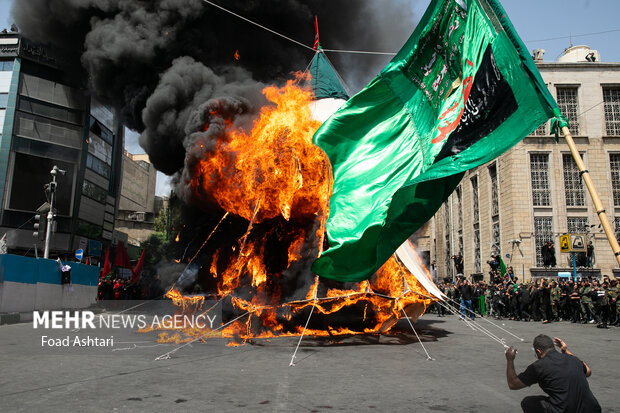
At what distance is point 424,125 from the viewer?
746cm

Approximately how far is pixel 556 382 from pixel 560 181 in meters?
32.9

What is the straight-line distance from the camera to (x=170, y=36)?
15.3 metres

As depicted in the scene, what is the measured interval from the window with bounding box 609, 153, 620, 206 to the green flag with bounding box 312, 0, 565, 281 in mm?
31094

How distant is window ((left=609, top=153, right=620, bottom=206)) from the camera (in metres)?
31.8

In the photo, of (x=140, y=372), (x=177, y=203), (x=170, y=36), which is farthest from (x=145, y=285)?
(x=140, y=372)

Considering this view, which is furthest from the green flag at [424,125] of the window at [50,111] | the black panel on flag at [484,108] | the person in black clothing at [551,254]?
the window at [50,111]

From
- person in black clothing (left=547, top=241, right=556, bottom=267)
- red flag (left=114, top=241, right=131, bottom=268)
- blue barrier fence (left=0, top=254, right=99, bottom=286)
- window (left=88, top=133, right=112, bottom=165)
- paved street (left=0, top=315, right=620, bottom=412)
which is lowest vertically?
paved street (left=0, top=315, right=620, bottom=412)

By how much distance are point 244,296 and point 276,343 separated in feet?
5.36

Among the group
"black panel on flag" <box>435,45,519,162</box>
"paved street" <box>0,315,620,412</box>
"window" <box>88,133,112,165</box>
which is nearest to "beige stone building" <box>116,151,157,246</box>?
"window" <box>88,133,112,165</box>

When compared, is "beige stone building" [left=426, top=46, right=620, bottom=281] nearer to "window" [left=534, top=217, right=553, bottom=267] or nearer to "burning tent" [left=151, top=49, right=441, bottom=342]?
"window" [left=534, top=217, right=553, bottom=267]

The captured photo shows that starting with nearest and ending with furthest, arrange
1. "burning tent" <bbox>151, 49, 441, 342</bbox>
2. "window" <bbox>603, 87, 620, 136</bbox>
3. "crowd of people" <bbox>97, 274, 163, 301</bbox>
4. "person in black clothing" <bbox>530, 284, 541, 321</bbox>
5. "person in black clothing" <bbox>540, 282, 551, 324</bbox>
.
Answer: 1. "burning tent" <bbox>151, 49, 441, 342</bbox>
2. "person in black clothing" <bbox>540, 282, 551, 324</bbox>
3. "person in black clothing" <bbox>530, 284, 541, 321</bbox>
4. "crowd of people" <bbox>97, 274, 163, 301</bbox>
5. "window" <bbox>603, 87, 620, 136</bbox>

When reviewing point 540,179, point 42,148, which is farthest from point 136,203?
point 540,179

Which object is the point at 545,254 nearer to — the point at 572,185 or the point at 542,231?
the point at 542,231

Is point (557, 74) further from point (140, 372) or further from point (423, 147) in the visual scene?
point (140, 372)
